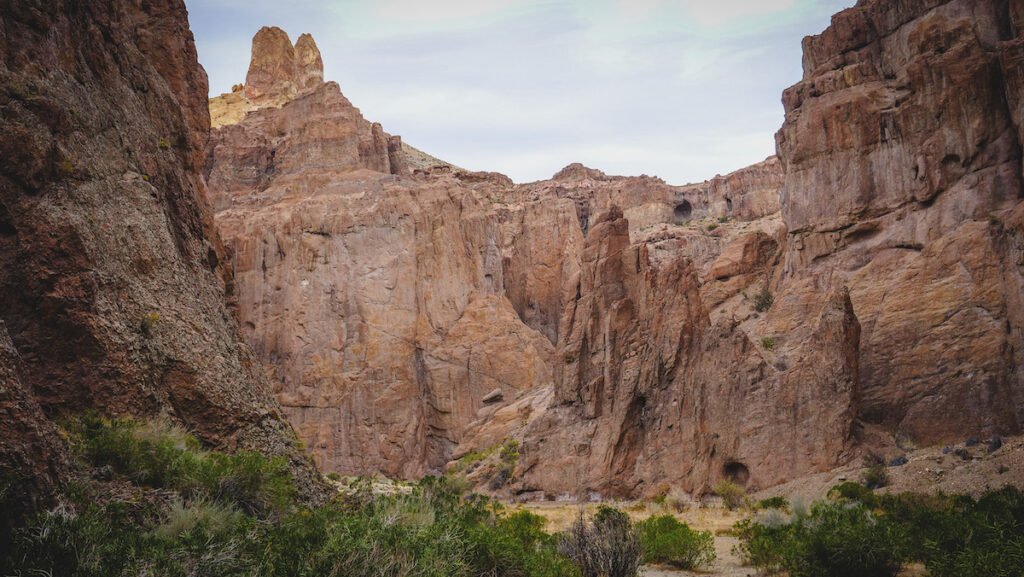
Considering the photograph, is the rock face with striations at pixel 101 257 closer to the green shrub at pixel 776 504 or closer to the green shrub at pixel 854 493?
the green shrub at pixel 854 493

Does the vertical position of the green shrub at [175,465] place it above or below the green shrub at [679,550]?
above

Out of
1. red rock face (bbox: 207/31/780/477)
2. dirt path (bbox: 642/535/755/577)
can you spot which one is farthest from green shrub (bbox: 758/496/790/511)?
red rock face (bbox: 207/31/780/477)

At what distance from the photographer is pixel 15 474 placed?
7.99m

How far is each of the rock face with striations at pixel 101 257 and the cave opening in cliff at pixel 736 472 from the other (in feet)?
Result: 73.3

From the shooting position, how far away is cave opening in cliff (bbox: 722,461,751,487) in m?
35.3

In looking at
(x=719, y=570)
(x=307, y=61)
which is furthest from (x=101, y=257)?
(x=307, y=61)

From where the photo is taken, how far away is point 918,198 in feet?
136

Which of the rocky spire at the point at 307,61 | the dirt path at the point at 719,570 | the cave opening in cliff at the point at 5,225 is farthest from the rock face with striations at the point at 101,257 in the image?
the rocky spire at the point at 307,61

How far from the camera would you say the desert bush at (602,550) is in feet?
47.0

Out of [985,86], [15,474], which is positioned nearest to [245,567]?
[15,474]

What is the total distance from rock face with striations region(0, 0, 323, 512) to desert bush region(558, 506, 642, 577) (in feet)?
17.8

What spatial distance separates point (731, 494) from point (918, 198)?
63.8ft

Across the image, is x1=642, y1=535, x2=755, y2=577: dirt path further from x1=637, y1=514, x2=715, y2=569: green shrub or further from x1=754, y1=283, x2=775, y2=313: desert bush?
x1=754, y1=283, x2=775, y2=313: desert bush

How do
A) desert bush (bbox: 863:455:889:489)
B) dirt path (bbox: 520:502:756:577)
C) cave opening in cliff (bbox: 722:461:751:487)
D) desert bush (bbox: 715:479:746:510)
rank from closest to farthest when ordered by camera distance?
dirt path (bbox: 520:502:756:577) < desert bush (bbox: 863:455:889:489) < desert bush (bbox: 715:479:746:510) < cave opening in cliff (bbox: 722:461:751:487)
